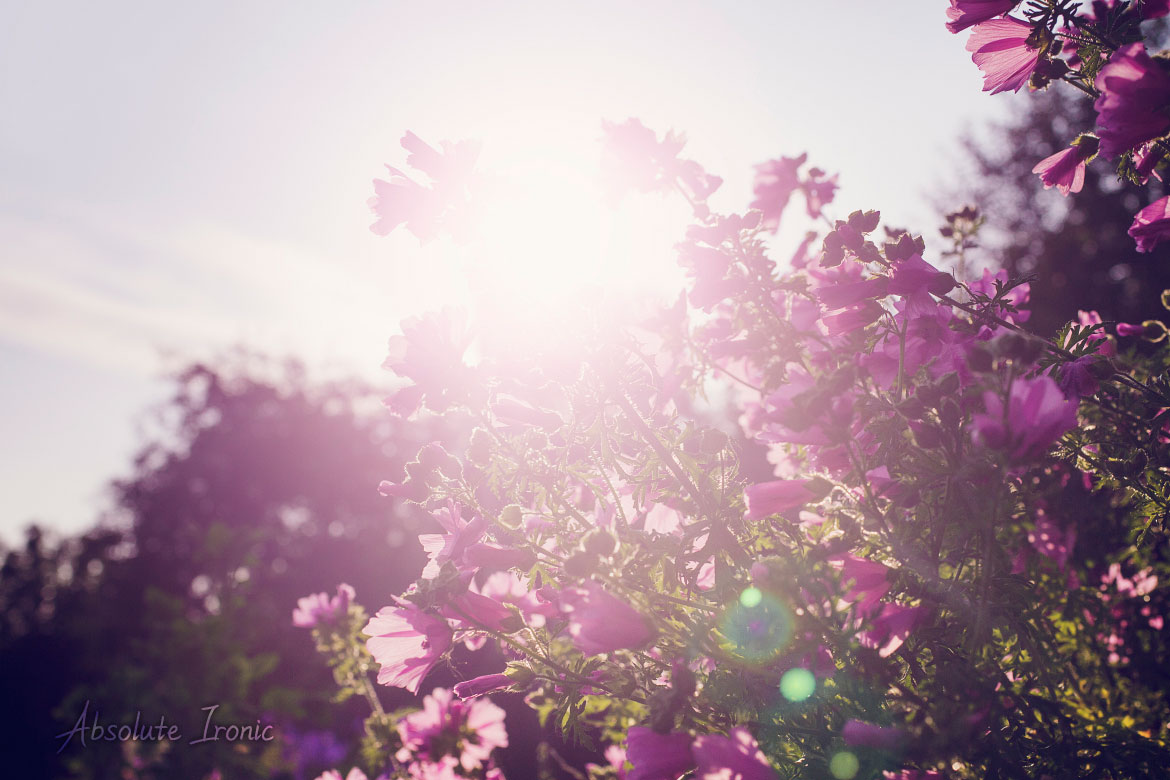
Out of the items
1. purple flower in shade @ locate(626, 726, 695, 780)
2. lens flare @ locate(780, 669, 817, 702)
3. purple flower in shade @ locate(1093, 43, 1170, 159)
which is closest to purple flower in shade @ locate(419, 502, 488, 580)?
purple flower in shade @ locate(626, 726, 695, 780)

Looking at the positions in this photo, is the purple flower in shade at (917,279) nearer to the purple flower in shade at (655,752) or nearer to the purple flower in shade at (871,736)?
the purple flower in shade at (871,736)

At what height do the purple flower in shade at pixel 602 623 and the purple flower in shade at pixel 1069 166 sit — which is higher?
the purple flower in shade at pixel 1069 166

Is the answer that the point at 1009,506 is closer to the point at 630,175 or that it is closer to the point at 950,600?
the point at 950,600

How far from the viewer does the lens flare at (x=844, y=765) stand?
80 cm

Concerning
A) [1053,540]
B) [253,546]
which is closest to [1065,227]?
[1053,540]

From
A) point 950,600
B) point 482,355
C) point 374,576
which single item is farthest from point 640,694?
point 374,576

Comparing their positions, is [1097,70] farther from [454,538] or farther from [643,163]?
[454,538]

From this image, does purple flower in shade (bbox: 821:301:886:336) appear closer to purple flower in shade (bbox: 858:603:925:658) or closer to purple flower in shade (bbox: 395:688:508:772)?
purple flower in shade (bbox: 858:603:925:658)

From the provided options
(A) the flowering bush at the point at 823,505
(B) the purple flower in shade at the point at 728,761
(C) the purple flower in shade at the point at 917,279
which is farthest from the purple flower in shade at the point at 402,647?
(C) the purple flower in shade at the point at 917,279

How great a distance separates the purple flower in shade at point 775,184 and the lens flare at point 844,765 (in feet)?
4.37

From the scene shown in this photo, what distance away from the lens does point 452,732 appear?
5.45 ft

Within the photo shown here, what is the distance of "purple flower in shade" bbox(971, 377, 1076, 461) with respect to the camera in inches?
30.0

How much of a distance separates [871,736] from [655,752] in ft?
1.05

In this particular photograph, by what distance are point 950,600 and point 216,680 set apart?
5.98m
